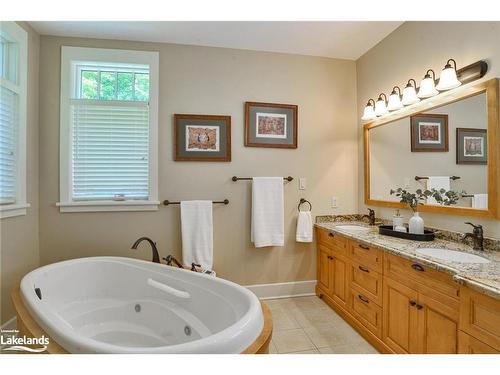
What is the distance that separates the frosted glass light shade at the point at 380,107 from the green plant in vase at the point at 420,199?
2.56 feet

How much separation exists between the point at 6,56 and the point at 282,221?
8.80ft

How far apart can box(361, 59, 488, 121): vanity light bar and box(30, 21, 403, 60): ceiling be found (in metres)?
0.59

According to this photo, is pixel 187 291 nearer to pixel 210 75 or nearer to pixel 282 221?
pixel 282 221

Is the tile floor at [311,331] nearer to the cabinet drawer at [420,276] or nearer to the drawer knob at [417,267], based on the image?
the cabinet drawer at [420,276]

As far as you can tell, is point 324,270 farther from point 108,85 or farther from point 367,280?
point 108,85

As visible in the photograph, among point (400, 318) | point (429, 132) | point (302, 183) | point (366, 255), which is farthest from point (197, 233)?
point (429, 132)

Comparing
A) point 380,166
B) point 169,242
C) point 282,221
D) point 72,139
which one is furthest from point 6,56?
point 380,166

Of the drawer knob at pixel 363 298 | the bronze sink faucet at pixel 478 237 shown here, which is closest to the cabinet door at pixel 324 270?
the drawer knob at pixel 363 298

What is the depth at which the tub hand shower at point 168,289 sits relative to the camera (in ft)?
5.88

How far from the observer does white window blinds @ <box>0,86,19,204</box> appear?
1.97 metres

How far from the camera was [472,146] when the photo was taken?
5.81ft

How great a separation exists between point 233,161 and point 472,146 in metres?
1.88

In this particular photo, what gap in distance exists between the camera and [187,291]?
183cm

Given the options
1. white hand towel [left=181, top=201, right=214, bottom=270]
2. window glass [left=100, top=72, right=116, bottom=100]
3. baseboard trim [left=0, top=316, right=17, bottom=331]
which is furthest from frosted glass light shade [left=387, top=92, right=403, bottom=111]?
baseboard trim [left=0, top=316, right=17, bottom=331]
